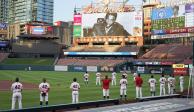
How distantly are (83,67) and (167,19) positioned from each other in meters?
21.0

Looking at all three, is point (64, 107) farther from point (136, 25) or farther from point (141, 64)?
point (136, 25)

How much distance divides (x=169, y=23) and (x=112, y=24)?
2177 cm

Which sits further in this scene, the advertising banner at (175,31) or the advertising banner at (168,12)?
the advertising banner at (168,12)

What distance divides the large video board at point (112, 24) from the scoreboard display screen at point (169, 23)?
1276 cm

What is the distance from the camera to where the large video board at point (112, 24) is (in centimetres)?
9238

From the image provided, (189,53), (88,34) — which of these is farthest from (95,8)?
(189,53)

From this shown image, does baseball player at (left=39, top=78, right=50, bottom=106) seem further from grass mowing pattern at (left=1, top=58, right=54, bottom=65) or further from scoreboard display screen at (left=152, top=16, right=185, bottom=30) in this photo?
grass mowing pattern at (left=1, top=58, right=54, bottom=65)

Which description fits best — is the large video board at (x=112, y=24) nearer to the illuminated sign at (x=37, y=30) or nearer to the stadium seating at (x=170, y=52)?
the stadium seating at (x=170, y=52)

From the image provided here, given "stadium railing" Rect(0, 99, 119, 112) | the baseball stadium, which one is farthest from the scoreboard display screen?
"stadium railing" Rect(0, 99, 119, 112)

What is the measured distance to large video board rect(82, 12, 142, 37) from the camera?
303 feet

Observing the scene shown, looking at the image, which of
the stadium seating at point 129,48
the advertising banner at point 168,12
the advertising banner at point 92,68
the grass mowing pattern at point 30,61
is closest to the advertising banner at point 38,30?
the grass mowing pattern at point 30,61

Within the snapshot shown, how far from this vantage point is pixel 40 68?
8644cm

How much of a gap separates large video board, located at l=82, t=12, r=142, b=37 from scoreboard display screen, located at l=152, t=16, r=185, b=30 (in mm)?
12765

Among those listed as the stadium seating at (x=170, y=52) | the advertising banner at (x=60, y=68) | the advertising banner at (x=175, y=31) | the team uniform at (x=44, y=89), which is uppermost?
the advertising banner at (x=175, y=31)
